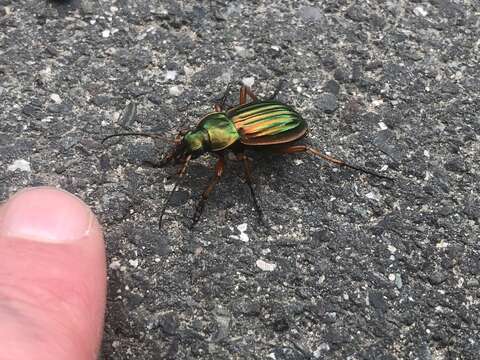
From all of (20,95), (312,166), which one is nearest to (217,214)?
(312,166)

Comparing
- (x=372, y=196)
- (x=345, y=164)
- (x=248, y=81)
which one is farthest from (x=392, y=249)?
(x=248, y=81)

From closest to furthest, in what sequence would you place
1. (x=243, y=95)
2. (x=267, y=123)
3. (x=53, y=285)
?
(x=53, y=285) → (x=267, y=123) → (x=243, y=95)

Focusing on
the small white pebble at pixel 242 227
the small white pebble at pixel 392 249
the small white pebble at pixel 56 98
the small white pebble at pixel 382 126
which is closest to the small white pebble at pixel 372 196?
the small white pebble at pixel 392 249

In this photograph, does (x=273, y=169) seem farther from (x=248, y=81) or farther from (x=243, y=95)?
(x=248, y=81)

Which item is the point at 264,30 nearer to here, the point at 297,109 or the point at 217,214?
the point at 297,109

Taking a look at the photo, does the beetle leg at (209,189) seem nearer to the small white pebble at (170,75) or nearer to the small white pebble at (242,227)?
the small white pebble at (242,227)

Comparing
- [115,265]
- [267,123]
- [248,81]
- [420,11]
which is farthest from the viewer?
[420,11]
